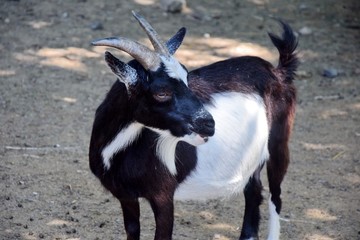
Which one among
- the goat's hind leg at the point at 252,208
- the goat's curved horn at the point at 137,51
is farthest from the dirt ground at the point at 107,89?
the goat's curved horn at the point at 137,51

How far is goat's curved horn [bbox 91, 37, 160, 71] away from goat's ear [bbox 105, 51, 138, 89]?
0.06 metres

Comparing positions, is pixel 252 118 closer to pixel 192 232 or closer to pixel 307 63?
pixel 192 232

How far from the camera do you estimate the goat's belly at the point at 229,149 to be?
5090 millimetres

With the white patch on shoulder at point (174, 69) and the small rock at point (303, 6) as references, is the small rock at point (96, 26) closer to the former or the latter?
the small rock at point (303, 6)

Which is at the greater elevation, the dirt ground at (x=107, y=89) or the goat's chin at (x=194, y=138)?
the goat's chin at (x=194, y=138)

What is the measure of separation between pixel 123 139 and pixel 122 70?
47 centimetres

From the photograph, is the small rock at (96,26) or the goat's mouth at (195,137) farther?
the small rock at (96,26)

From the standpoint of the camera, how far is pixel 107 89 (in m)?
8.05

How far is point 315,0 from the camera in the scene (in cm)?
1030

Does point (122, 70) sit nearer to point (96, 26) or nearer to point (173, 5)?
point (96, 26)

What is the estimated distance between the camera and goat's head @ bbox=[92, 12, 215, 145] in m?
4.48

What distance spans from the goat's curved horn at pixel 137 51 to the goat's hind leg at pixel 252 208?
1584mm

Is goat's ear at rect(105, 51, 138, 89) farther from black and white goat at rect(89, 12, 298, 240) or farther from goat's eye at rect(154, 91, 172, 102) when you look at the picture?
goat's eye at rect(154, 91, 172, 102)

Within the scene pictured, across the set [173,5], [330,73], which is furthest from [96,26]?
[330,73]
